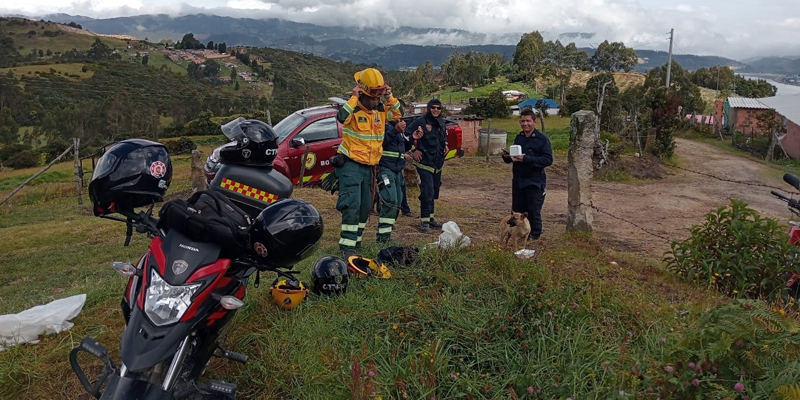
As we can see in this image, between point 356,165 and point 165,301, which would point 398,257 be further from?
point 165,301

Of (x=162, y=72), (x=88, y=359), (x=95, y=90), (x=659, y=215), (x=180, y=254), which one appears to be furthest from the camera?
(x=162, y=72)

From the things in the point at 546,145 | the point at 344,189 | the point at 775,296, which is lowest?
the point at 775,296

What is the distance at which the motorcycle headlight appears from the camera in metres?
1.87

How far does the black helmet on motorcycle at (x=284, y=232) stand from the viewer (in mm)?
2045

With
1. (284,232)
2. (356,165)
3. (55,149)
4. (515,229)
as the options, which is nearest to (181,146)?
(55,149)

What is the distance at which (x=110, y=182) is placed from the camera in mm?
2268

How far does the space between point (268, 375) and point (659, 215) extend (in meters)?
9.57

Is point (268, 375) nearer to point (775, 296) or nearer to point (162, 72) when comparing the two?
point (775, 296)

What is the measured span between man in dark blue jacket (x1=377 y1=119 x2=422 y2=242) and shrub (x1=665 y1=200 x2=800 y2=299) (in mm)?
2738

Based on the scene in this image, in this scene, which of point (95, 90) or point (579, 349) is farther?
point (95, 90)

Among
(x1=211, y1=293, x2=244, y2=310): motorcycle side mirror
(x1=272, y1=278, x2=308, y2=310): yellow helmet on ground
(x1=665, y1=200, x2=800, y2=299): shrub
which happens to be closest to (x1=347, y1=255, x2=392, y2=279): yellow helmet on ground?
(x1=272, y1=278, x2=308, y2=310): yellow helmet on ground

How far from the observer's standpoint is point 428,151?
6977 millimetres

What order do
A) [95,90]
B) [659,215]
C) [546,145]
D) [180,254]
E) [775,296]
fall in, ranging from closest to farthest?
[180,254], [775,296], [546,145], [659,215], [95,90]

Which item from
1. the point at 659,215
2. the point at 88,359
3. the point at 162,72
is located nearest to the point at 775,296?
the point at 88,359
